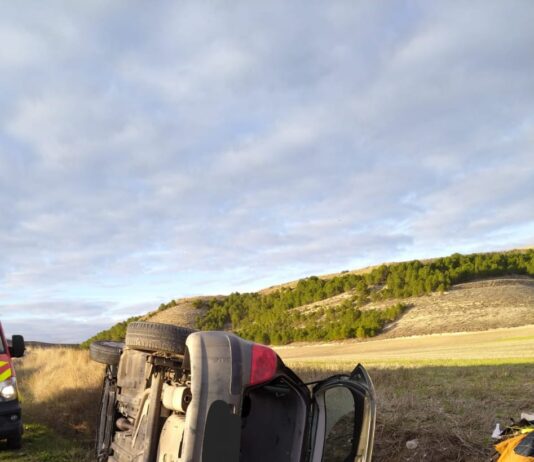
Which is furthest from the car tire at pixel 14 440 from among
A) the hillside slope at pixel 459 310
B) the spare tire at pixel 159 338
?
the hillside slope at pixel 459 310

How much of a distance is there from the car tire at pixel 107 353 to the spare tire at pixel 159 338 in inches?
42.4

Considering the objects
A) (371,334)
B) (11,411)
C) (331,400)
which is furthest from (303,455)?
(371,334)

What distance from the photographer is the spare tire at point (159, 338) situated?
332 cm

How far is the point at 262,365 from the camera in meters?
2.87

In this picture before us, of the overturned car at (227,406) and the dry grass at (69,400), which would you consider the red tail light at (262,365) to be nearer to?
the overturned car at (227,406)

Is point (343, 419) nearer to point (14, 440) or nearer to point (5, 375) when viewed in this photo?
point (5, 375)

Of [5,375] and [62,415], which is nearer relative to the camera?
[5,375]

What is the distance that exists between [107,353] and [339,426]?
222cm

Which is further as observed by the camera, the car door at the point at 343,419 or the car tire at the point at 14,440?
the car tire at the point at 14,440

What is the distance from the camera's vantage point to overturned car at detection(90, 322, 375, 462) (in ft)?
8.85

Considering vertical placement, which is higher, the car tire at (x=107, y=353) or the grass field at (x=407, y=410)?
the car tire at (x=107, y=353)

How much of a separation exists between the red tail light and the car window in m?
0.76

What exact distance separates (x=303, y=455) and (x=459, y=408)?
3198 millimetres

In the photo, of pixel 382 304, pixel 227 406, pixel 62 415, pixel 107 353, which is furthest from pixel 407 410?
pixel 382 304
